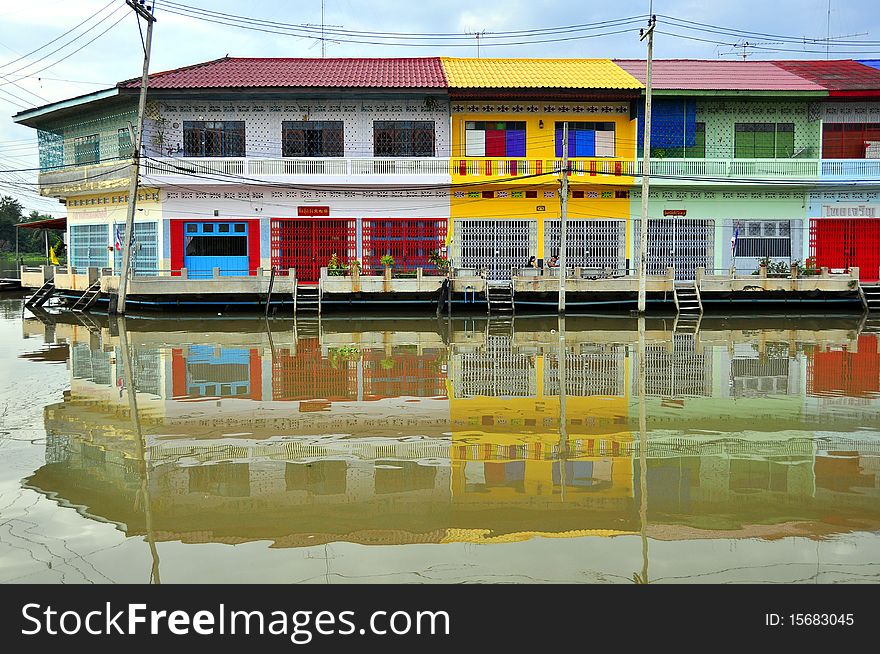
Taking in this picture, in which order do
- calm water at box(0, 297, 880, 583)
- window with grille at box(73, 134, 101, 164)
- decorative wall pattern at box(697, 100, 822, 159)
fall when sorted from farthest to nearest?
Answer: 1. window with grille at box(73, 134, 101, 164)
2. decorative wall pattern at box(697, 100, 822, 159)
3. calm water at box(0, 297, 880, 583)

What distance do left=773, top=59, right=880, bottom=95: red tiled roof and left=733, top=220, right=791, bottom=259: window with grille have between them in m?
4.62

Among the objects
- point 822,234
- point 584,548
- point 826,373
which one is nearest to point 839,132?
point 822,234

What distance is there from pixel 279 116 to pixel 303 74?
2013mm

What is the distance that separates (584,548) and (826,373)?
9.41 meters

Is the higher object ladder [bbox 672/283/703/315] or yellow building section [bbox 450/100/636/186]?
yellow building section [bbox 450/100/636/186]

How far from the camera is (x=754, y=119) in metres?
30.7

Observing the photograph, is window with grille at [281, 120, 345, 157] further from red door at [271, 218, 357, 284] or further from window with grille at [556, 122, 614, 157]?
window with grille at [556, 122, 614, 157]

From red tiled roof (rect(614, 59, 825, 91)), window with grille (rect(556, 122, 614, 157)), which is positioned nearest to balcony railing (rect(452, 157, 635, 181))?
window with grille (rect(556, 122, 614, 157))

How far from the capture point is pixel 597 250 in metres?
29.8

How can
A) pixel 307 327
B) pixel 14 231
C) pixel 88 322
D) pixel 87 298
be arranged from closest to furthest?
pixel 307 327, pixel 88 322, pixel 87 298, pixel 14 231

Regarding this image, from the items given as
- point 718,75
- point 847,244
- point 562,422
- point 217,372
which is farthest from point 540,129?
point 562,422

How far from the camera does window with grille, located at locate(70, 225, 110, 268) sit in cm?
3192

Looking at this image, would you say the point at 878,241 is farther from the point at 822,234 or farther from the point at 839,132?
the point at 839,132

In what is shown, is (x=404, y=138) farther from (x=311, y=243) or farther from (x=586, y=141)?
(x=586, y=141)
